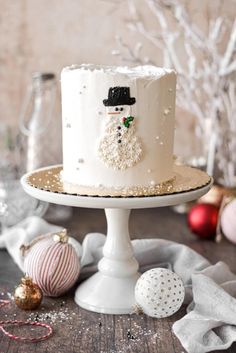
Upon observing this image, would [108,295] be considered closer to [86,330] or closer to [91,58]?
[86,330]

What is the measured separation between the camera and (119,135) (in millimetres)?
1237

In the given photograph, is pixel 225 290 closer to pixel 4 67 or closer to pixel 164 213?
pixel 164 213

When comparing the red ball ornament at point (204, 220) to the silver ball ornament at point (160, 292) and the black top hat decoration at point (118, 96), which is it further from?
the black top hat decoration at point (118, 96)

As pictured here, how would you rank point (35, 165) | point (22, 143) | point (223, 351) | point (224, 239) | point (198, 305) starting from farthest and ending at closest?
point (22, 143) < point (35, 165) < point (224, 239) < point (198, 305) < point (223, 351)

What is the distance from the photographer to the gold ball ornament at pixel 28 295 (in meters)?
1.33

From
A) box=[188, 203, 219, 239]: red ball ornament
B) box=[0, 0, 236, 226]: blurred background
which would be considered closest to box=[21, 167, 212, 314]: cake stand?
box=[188, 203, 219, 239]: red ball ornament

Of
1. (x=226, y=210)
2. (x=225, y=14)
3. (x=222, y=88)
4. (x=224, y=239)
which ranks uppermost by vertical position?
(x=225, y=14)

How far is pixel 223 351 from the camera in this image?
1193 millimetres

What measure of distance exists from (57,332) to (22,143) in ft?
3.32

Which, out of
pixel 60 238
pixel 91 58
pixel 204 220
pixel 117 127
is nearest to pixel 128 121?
pixel 117 127

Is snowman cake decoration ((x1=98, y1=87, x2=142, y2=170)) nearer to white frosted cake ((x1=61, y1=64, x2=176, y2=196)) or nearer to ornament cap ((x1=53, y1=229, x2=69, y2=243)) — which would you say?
white frosted cake ((x1=61, y1=64, x2=176, y2=196))

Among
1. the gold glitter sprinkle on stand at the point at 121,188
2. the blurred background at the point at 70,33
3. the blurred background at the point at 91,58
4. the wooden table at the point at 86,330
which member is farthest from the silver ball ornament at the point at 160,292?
the blurred background at the point at 70,33

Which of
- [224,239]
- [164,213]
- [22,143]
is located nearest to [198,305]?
[224,239]

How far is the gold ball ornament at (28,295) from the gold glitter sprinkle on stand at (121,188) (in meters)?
0.19
